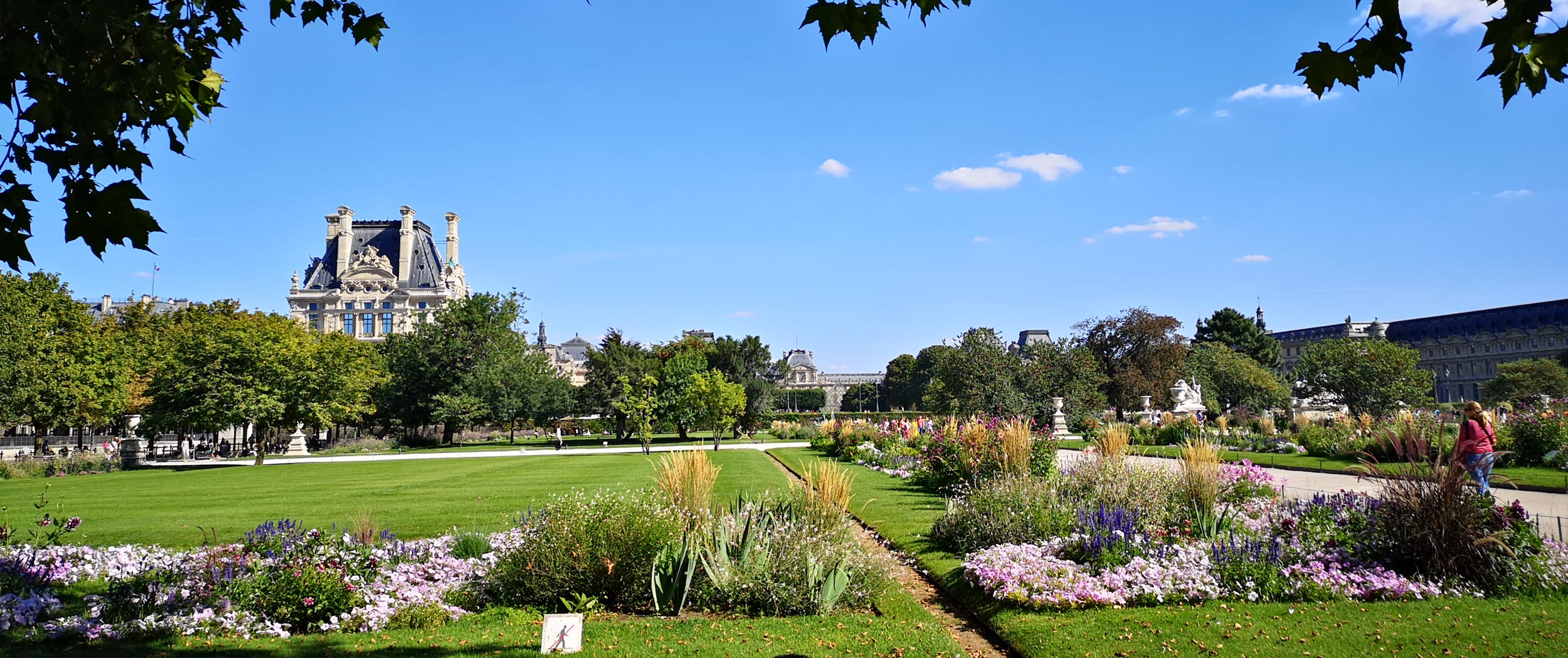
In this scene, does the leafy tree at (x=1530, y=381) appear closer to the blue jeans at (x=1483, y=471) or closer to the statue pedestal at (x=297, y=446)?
the blue jeans at (x=1483, y=471)

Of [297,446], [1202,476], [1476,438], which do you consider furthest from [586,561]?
[297,446]

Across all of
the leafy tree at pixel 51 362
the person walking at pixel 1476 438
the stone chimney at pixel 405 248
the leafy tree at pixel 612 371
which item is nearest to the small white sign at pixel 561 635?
the person walking at pixel 1476 438

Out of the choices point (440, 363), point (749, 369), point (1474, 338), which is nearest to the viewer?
point (440, 363)

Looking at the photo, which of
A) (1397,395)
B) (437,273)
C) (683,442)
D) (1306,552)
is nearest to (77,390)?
(683,442)

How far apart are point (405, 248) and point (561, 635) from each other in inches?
3569

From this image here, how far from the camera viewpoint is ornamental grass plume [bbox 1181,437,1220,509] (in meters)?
8.91

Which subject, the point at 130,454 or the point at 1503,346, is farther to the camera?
the point at 1503,346

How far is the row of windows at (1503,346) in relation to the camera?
9300 centimetres

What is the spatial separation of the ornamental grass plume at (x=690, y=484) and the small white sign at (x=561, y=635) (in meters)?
2.17

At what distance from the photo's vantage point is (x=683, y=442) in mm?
41469

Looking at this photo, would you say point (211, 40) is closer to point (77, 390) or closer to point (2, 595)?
point (2, 595)

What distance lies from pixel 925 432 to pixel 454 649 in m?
15.8

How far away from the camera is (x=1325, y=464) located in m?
19.3

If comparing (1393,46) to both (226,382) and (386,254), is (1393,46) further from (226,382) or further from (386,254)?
(386,254)
